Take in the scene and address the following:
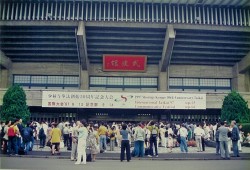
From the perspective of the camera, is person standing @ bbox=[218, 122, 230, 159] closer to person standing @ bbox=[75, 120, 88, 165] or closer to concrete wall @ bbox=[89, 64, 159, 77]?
person standing @ bbox=[75, 120, 88, 165]

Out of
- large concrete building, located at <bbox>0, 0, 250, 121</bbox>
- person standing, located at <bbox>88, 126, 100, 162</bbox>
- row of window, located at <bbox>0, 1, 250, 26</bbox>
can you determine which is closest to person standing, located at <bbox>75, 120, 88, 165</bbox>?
person standing, located at <bbox>88, 126, 100, 162</bbox>

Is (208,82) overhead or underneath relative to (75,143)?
overhead

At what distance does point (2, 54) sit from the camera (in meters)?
35.8

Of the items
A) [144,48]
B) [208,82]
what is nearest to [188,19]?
[144,48]

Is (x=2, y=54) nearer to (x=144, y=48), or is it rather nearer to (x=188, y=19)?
(x=144, y=48)

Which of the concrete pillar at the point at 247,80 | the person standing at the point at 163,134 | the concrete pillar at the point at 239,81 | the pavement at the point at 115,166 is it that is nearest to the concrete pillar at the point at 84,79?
→ the person standing at the point at 163,134

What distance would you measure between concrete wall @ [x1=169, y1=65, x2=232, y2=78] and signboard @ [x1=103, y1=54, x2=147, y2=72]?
378 cm

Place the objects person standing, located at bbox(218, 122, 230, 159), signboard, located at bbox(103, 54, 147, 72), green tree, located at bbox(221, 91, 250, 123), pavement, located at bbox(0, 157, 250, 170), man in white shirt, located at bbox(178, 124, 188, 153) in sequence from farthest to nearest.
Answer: signboard, located at bbox(103, 54, 147, 72) → green tree, located at bbox(221, 91, 250, 123) → man in white shirt, located at bbox(178, 124, 188, 153) → person standing, located at bbox(218, 122, 230, 159) → pavement, located at bbox(0, 157, 250, 170)

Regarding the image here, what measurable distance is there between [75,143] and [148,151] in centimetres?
409

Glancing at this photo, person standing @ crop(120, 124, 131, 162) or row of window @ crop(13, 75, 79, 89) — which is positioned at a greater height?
row of window @ crop(13, 75, 79, 89)

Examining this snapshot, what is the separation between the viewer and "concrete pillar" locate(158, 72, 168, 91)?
1495 inches

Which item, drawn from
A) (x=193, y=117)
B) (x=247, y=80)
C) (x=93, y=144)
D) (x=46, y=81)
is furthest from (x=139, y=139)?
(x=247, y=80)

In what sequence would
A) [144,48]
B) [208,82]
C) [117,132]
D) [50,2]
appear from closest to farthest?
[117,132]
[50,2]
[144,48]
[208,82]

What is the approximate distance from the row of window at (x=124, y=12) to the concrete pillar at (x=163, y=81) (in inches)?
260
